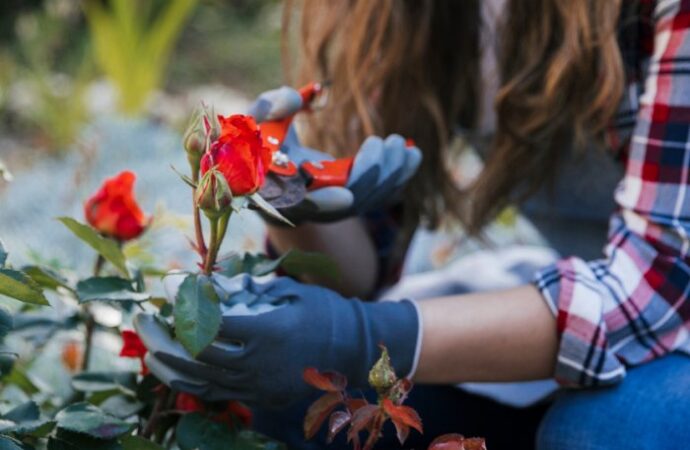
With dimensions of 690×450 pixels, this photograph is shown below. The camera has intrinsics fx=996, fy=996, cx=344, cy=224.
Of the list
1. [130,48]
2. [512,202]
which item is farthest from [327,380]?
[130,48]

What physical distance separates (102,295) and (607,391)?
515 millimetres

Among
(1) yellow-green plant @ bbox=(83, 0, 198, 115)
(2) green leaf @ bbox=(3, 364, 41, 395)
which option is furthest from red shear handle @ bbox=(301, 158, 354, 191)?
(1) yellow-green plant @ bbox=(83, 0, 198, 115)

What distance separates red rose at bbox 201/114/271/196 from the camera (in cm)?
69

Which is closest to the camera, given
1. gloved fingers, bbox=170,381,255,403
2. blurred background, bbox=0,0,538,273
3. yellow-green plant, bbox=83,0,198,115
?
gloved fingers, bbox=170,381,255,403

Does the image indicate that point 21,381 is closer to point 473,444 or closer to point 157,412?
point 157,412

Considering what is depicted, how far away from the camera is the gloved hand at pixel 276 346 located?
0.85m

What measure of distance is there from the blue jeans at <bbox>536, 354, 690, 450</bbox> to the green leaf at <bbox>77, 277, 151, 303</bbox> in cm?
46

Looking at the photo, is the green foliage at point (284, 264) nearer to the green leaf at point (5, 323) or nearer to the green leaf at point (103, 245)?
the green leaf at point (103, 245)

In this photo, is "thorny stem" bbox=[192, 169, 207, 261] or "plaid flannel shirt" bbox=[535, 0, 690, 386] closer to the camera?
"thorny stem" bbox=[192, 169, 207, 261]

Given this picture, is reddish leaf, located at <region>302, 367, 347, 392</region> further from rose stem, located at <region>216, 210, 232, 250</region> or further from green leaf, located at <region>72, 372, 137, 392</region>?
green leaf, located at <region>72, 372, 137, 392</region>

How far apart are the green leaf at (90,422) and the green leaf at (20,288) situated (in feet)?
0.40

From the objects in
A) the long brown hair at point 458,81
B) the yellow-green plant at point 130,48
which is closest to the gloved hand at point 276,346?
the long brown hair at point 458,81

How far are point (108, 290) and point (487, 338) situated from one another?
1.22 feet

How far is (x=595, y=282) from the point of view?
1.00 meters
